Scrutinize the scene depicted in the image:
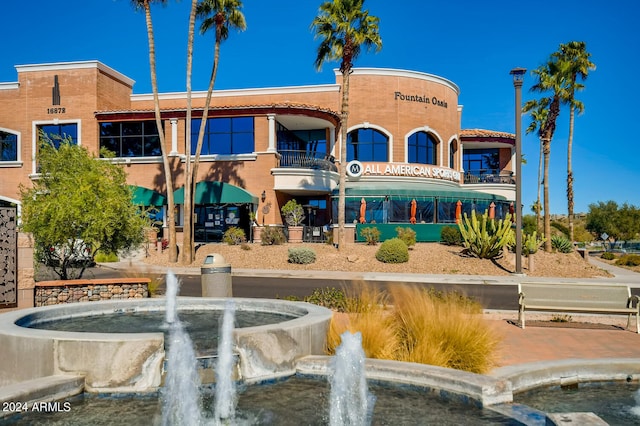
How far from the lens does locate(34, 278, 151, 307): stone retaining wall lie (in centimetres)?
1213

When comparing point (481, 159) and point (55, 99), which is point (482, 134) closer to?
point (481, 159)

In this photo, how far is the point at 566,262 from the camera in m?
28.6

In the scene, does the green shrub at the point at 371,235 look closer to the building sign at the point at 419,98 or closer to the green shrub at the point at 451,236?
the green shrub at the point at 451,236

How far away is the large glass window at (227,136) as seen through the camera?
36.2m

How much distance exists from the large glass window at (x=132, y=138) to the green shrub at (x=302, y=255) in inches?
596

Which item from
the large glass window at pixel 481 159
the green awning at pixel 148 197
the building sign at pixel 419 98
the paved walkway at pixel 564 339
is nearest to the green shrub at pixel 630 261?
the large glass window at pixel 481 159

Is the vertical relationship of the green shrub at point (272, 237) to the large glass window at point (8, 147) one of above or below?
below

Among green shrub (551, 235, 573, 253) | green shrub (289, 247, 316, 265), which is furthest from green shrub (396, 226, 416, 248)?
green shrub (551, 235, 573, 253)

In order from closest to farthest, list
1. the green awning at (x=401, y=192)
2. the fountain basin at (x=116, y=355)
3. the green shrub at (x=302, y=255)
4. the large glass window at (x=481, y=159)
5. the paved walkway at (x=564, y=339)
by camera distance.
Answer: the fountain basin at (x=116, y=355) → the paved walkway at (x=564, y=339) → the green shrub at (x=302, y=255) → the green awning at (x=401, y=192) → the large glass window at (x=481, y=159)

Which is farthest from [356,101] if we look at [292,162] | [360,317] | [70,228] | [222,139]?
[360,317]

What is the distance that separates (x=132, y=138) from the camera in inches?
1491

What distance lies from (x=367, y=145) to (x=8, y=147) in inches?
1028

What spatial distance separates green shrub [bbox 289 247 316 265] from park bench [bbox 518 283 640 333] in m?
16.2

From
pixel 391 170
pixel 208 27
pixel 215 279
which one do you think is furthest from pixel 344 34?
pixel 215 279
